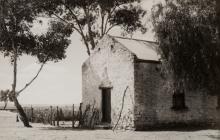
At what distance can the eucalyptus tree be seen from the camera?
27.4m

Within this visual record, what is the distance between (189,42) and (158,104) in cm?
526

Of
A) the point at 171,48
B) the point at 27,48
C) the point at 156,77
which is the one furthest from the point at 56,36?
the point at 171,48

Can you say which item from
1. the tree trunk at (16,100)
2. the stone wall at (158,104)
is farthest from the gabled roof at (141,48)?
the tree trunk at (16,100)

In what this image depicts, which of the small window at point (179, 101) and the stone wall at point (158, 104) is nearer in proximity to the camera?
the stone wall at point (158, 104)

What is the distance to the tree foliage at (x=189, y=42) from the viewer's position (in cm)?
1866

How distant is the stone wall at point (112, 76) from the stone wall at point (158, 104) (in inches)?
21.2

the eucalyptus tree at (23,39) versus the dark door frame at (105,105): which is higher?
the eucalyptus tree at (23,39)

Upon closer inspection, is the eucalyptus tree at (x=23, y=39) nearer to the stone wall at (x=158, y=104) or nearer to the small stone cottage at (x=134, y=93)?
the small stone cottage at (x=134, y=93)

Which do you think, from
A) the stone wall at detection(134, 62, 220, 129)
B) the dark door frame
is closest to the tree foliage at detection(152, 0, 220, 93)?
the stone wall at detection(134, 62, 220, 129)

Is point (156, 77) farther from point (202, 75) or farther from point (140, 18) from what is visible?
point (140, 18)

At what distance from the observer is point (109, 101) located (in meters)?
24.5

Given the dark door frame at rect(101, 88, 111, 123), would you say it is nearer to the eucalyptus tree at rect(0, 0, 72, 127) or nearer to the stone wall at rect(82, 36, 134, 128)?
the stone wall at rect(82, 36, 134, 128)

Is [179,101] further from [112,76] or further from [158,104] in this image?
[112,76]

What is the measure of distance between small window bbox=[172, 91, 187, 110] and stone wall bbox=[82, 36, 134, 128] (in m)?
3.34
